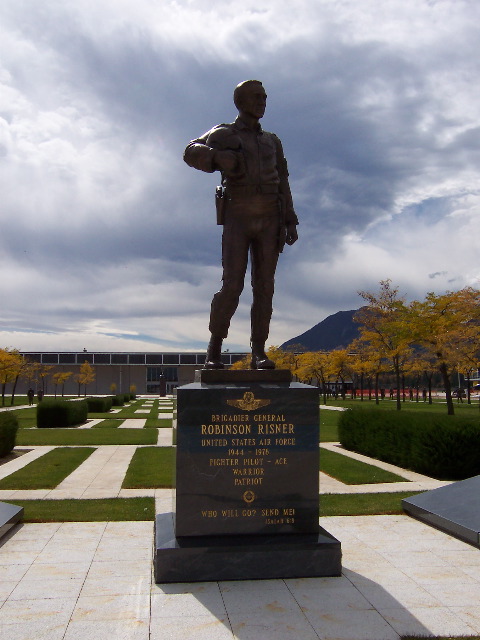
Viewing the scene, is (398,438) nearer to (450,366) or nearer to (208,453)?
(208,453)

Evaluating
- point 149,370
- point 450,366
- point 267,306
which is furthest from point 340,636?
point 149,370

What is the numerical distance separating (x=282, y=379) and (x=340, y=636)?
7.35ft

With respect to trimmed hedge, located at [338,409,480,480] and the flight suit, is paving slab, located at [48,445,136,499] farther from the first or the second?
trimmed hedge, located at [338,409,480,480]

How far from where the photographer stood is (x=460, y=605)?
4250mm

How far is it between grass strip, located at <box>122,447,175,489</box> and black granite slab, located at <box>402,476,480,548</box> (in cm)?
380

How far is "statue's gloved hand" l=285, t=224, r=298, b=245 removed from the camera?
6066 millimetres

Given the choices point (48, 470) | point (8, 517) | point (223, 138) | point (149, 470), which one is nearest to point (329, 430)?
point (149, 470)

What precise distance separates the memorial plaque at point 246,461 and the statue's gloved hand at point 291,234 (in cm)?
184

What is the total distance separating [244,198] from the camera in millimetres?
5750

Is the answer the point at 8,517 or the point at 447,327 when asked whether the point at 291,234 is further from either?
the point at 447,327

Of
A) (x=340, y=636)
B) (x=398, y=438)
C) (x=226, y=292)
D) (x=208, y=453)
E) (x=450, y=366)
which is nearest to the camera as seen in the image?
(x=340, y=636)

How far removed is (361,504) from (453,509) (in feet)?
5.89

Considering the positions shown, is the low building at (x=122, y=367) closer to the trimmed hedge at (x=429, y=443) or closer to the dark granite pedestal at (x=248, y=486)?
the trimmed hedge at (x=429, y=443)

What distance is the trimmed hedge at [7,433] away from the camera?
1305 centimetres
